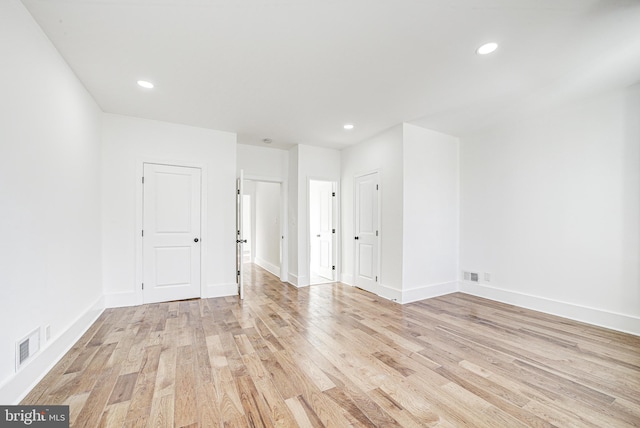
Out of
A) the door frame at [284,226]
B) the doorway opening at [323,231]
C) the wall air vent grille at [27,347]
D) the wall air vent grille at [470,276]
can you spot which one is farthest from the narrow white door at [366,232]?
the wall air vent grille at [27,347]

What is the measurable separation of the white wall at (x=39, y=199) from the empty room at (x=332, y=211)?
2cm

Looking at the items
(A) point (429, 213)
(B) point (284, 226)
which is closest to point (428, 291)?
(A) point (429, 213)

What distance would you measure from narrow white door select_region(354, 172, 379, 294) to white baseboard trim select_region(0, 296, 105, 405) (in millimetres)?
3979

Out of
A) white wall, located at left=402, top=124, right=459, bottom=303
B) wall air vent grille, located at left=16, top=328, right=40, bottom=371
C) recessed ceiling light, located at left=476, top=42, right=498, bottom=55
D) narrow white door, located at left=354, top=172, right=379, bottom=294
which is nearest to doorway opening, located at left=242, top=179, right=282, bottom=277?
narrow white door, located at left=354, top=172, right=379, bottom=294

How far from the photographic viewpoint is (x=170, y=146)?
415cm

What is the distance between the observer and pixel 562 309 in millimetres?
3494

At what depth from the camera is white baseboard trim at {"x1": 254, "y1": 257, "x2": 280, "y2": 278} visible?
6.18 metres

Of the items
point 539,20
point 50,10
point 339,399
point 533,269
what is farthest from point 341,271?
point 50,10

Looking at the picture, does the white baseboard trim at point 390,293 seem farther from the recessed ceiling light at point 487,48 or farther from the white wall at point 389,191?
the recessed ceiling light at point 487,48

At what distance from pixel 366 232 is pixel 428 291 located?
1.43 meters

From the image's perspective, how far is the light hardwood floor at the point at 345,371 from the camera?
5.66 feet

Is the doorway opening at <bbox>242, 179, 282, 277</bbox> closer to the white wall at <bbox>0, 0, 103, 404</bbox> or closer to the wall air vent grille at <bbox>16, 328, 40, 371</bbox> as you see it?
the white wall at <bbox>0, 0, 103, 404</bbox>

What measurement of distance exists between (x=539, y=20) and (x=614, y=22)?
576mm

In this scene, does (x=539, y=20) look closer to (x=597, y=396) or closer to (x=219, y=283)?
(x=597, y=396)
